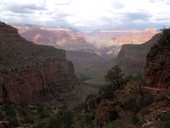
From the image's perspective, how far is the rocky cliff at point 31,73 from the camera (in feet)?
232

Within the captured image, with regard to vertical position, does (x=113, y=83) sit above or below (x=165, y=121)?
above

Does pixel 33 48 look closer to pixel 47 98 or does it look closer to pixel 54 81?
pixel 54 81

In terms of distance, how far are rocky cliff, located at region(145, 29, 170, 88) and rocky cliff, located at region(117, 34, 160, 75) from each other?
74609mm

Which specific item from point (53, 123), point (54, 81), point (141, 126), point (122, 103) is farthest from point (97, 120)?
point (54, 81)

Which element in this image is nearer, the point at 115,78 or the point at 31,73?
the point at 115,78

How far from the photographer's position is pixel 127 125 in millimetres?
24688

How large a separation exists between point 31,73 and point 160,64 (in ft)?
162

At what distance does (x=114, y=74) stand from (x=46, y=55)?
58.1m

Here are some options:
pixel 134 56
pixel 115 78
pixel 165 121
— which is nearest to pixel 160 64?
pixel 115 78

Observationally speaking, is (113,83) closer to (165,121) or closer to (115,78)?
(115,78)

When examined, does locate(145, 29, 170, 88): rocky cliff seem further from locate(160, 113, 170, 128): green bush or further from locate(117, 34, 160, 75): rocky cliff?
locate(117, 34, 160, 75): rocky cliff

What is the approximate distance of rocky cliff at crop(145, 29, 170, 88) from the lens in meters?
29.0

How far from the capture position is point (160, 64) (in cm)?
2978

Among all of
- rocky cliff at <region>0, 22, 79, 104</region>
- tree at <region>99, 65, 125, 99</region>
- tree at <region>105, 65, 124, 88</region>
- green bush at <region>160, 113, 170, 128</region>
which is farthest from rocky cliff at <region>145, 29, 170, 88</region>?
rocky cliff at <region>0, 22, 79, 104</region>
